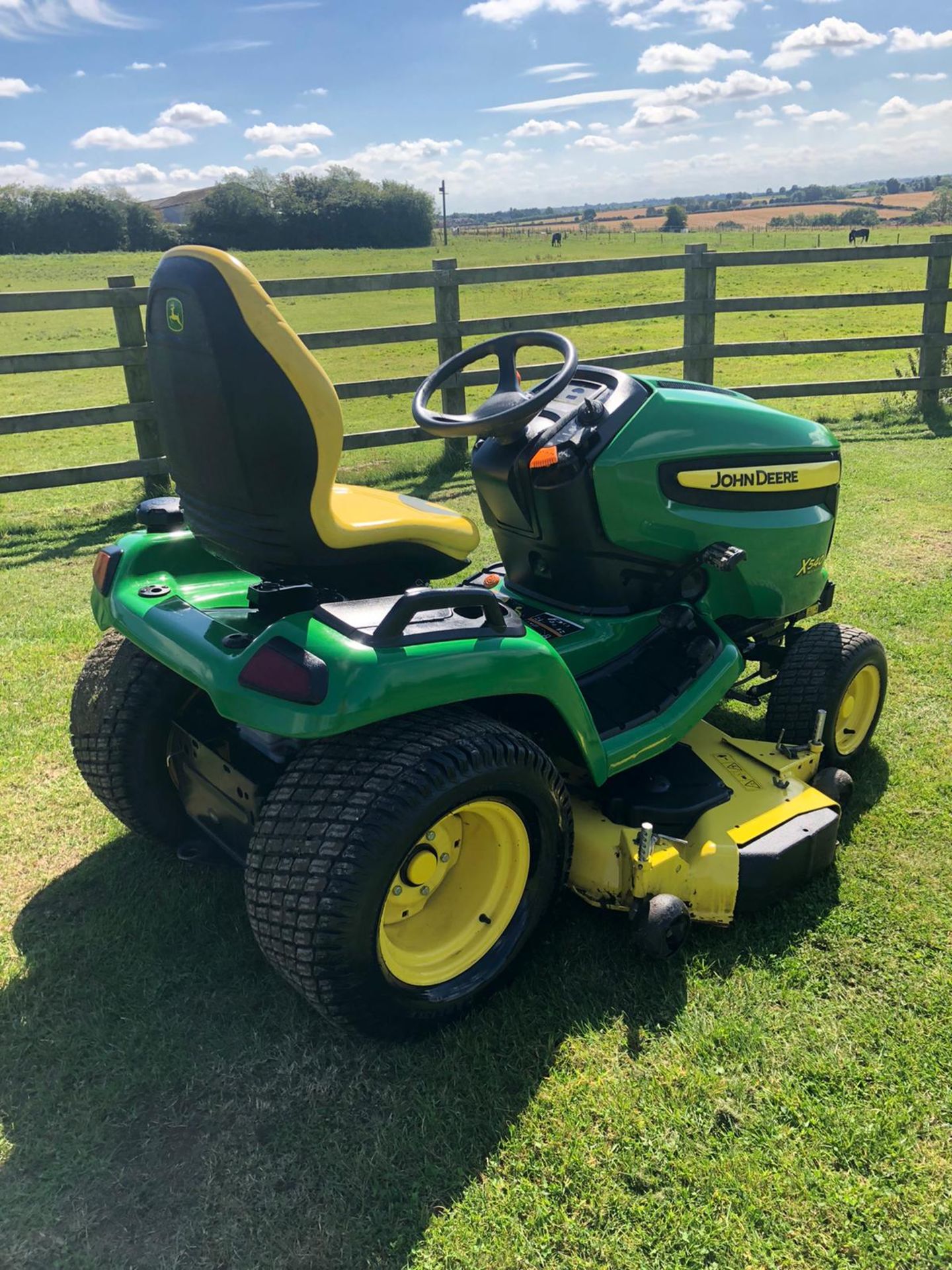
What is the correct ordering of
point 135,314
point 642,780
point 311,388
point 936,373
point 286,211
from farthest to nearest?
point 286,211, point 936,373, point 135,314, point 642,780, point 311,388

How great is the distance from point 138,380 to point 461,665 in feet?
19.6

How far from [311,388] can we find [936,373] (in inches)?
353

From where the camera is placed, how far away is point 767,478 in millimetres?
3275

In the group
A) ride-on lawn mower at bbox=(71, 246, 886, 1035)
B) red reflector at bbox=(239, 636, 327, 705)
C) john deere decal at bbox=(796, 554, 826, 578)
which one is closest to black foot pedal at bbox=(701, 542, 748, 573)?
ride-on lawn mower at bbox=(71, 246, 886, 1035)

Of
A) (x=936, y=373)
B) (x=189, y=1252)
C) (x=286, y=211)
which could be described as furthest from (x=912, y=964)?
(x=286, y=211)

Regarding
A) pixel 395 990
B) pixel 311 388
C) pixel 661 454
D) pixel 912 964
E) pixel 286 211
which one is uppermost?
pixel 286 211

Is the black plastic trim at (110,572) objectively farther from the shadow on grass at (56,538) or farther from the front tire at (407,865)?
the shadow on grass at (56,538)

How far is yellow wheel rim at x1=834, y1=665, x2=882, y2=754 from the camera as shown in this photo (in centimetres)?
346

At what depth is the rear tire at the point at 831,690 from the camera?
3.29 meters

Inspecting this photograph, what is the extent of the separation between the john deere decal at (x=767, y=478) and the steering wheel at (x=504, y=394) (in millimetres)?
524

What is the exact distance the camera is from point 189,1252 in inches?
71.9

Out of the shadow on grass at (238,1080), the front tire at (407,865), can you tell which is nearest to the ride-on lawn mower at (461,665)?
the front tire at (407,865)

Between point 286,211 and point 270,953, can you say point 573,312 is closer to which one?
point 270,953

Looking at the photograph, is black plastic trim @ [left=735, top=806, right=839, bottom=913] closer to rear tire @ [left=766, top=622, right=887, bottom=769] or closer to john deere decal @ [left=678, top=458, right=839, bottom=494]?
rear tire @ [left=766, top=622, right=887, bottom=769]
